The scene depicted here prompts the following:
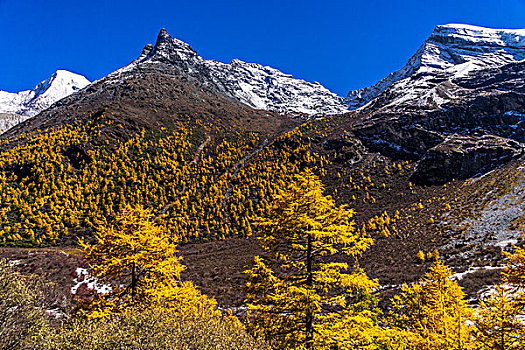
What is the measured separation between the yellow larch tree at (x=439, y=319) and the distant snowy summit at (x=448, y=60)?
356 ft

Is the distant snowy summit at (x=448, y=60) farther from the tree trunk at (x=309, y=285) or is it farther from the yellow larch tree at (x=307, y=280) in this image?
the tree trunk at (x=309, y=285)

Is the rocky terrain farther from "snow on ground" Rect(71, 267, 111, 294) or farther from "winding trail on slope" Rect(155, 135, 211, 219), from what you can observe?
"snow on ground" Rect(71, 267, 111, 294)

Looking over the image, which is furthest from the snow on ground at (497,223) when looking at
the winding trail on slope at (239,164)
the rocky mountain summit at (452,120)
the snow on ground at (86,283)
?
the winding trail on slope at (239,164)

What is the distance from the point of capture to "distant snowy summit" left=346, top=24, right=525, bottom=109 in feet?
373

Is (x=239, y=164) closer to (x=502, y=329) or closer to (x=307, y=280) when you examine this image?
(x=307, y=280)

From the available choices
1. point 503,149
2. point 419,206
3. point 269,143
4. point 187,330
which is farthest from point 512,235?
point 269,143

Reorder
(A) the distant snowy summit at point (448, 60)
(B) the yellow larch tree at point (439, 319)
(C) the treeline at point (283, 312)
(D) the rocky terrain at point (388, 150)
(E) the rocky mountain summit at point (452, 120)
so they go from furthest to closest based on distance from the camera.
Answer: (A) the distant snowy summit at point (448, 60) < (E) the rocky mountain summit at point (452, 120) < (D) the rocky terrain at point (388, 150) < (B) the yellow larch tree at point (439, 319) < (C) the treeline at point (283, 312)

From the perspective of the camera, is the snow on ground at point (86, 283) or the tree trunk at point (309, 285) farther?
the snow on ground at point (86, 283)

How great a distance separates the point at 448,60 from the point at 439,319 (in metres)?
211

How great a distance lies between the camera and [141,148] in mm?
93938

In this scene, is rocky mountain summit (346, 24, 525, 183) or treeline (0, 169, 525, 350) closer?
treeline (0, 169, 525, 350)

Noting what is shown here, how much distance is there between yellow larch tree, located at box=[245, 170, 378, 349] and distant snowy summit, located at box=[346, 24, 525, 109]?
114422 millimetres

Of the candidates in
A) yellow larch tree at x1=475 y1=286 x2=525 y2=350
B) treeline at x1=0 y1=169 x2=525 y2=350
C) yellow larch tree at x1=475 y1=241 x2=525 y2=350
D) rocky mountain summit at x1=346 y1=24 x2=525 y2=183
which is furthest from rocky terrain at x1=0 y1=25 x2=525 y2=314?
treeline at x1=0 y1=169 x2=525 y2=350

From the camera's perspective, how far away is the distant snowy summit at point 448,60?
114 m
